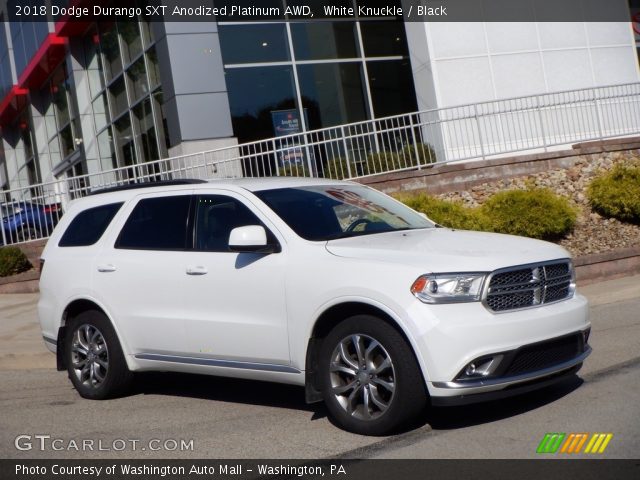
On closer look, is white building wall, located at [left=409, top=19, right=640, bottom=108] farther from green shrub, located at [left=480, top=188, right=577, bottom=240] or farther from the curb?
the curb

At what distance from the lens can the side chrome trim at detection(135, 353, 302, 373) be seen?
21.3ft

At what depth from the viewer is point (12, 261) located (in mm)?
17516

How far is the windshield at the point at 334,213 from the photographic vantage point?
6824 millimetres

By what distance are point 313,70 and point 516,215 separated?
10.6 metres

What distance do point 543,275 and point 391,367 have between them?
48.7 inches

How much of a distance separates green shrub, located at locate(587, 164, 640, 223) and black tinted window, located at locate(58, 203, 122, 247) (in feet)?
29.6

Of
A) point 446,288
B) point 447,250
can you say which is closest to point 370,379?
point 446,288

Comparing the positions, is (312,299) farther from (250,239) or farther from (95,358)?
(95,358)

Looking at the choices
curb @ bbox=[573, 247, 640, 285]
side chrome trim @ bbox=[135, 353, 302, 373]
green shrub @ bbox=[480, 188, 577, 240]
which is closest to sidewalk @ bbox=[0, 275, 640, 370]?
curb @ bbox=[573, 247, 640, 285]

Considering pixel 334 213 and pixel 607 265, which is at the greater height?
pixel 334 213

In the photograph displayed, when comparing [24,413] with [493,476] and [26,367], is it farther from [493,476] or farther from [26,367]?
[493,476]

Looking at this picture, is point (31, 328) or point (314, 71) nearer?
point (31, 328)

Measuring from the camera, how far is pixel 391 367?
19.2 ft

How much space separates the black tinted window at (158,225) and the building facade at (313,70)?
1326cm
